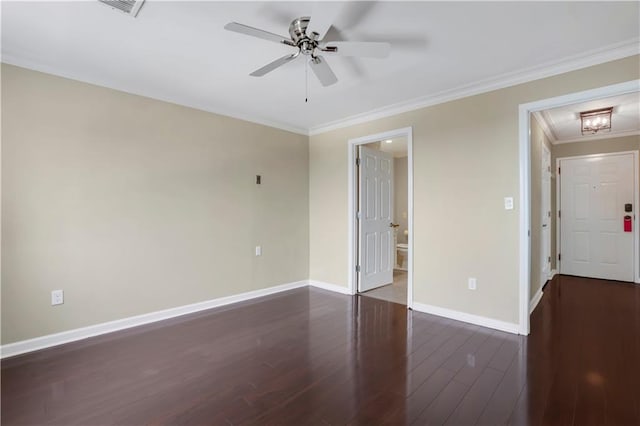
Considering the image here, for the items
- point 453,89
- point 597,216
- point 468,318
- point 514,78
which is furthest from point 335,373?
point 597,216

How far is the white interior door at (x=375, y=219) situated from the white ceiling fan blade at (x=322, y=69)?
6.51 feet

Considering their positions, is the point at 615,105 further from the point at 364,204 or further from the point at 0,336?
the point at 0,336

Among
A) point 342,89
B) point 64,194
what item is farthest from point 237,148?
point 64,194

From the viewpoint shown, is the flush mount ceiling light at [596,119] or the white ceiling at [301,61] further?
the flush mount ceiling light at [596,119]

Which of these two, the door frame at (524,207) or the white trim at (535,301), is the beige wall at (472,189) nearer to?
the door frame at (524,207)

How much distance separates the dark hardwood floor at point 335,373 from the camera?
1.77m

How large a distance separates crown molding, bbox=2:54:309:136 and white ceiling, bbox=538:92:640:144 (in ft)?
11.1

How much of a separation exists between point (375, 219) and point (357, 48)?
2.87 metres

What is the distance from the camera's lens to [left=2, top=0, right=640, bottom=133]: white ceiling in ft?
6.48

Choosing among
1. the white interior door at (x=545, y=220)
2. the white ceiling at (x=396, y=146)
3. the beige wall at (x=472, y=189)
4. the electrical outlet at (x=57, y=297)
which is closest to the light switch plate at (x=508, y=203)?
the beige wall at (x=472, y=189)

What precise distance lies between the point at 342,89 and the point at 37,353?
3669 millimetres

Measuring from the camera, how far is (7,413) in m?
1.78

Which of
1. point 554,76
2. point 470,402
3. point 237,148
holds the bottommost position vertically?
point 470,402

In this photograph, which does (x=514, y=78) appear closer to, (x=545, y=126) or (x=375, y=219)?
(x=545, y=126)
